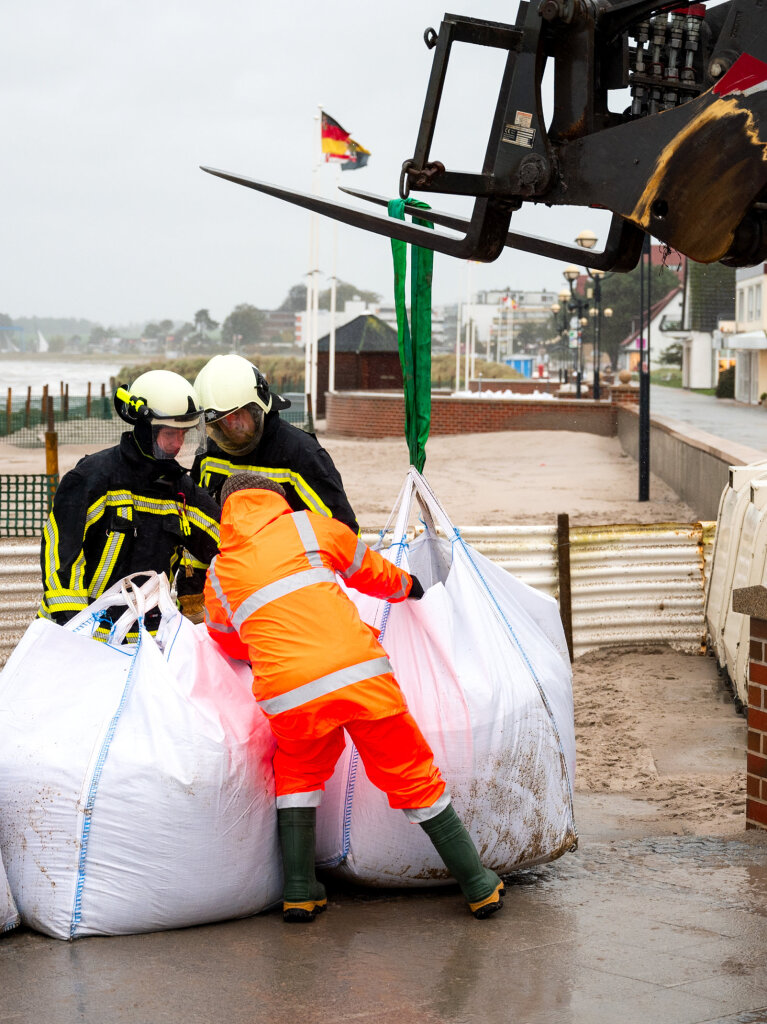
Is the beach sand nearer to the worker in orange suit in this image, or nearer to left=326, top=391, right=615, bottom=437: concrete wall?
the worker in orange suit

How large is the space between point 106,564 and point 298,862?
1420 mm

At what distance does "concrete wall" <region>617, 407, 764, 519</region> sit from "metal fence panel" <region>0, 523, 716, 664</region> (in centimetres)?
187

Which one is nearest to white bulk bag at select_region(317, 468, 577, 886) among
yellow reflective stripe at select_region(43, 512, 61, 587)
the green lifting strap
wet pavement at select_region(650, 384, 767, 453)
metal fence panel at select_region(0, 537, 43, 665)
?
the green lifting strap

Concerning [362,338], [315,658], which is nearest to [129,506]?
[315,658]

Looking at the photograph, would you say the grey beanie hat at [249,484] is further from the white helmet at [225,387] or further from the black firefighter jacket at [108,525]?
the black firefighter jacket at [108,525]

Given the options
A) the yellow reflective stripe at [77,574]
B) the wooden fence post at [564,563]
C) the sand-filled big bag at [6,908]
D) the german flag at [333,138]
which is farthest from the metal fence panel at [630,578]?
the german flag at [333,138]

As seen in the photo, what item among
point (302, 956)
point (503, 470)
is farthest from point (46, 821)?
point (503, 470)

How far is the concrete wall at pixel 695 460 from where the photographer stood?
1278cm

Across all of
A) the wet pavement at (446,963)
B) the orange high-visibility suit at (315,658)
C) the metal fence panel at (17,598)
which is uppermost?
the orange high-visibility suit at (315,658)

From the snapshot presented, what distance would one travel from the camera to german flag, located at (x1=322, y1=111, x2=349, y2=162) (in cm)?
3975

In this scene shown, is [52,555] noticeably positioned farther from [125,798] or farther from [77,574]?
[125,798]

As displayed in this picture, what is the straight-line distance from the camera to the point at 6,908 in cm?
356

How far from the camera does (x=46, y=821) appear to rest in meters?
3.59

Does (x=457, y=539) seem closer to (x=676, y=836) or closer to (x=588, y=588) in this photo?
(x=676, y=836)
